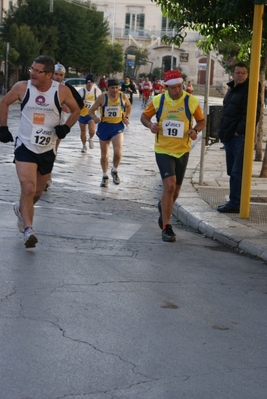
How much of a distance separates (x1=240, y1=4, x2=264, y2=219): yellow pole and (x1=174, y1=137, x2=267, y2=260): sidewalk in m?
0.28

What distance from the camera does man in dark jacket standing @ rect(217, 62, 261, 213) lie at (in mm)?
11289

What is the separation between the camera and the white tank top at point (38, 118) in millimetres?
8586

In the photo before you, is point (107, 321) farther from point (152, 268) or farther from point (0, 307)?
point (152, 268)

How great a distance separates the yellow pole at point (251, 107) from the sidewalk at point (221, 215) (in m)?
0.28

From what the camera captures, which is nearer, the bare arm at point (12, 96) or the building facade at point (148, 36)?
the bare arm at point (12, 96)

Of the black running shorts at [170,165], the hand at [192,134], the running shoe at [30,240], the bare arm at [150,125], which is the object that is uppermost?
the bare arm at [150,125]

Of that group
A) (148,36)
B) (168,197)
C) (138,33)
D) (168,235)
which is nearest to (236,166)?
(168,197)

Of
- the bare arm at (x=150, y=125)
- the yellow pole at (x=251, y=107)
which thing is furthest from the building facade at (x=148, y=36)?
the bare arm at (x=150, y=125)

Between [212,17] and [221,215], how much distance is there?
3568 millimetres

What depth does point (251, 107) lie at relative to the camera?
10727 millimetres

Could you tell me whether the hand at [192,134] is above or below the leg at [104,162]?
above

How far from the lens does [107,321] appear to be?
Result: 586cm

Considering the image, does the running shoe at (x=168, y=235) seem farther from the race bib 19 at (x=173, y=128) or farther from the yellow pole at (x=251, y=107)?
the yellow pole at (x=251, y=107)

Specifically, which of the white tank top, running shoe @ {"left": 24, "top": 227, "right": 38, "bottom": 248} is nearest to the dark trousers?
the white tank top
